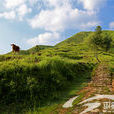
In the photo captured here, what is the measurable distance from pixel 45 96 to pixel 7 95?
2.41 meters

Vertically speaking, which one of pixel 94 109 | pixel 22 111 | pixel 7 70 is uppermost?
pixel 7 70

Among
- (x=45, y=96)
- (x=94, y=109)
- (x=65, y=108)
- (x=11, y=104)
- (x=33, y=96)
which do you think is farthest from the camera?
(x=45, y=96)

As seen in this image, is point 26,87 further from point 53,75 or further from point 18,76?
point 53,75

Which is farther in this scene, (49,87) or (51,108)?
(49,87)

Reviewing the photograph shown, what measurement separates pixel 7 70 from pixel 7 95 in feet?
5.79

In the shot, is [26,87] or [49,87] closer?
[26,87]

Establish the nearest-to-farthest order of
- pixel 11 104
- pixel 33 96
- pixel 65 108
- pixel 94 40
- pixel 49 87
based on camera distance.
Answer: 1. pixel 65 108
2. pixel 11 104
3. pixel 33 96
4. pixel 49 87
5. pixel 94 40

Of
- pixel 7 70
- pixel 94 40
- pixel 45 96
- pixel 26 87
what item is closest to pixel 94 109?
pixel 45 96

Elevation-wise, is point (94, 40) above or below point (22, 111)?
above

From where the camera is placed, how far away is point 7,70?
23.5ft

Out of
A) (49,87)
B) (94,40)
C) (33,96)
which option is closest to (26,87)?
(33,96)

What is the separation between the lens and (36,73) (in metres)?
8.03

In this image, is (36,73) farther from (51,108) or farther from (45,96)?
(51,108)

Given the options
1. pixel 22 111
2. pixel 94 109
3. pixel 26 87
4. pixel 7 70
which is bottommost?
pixel 22 111
